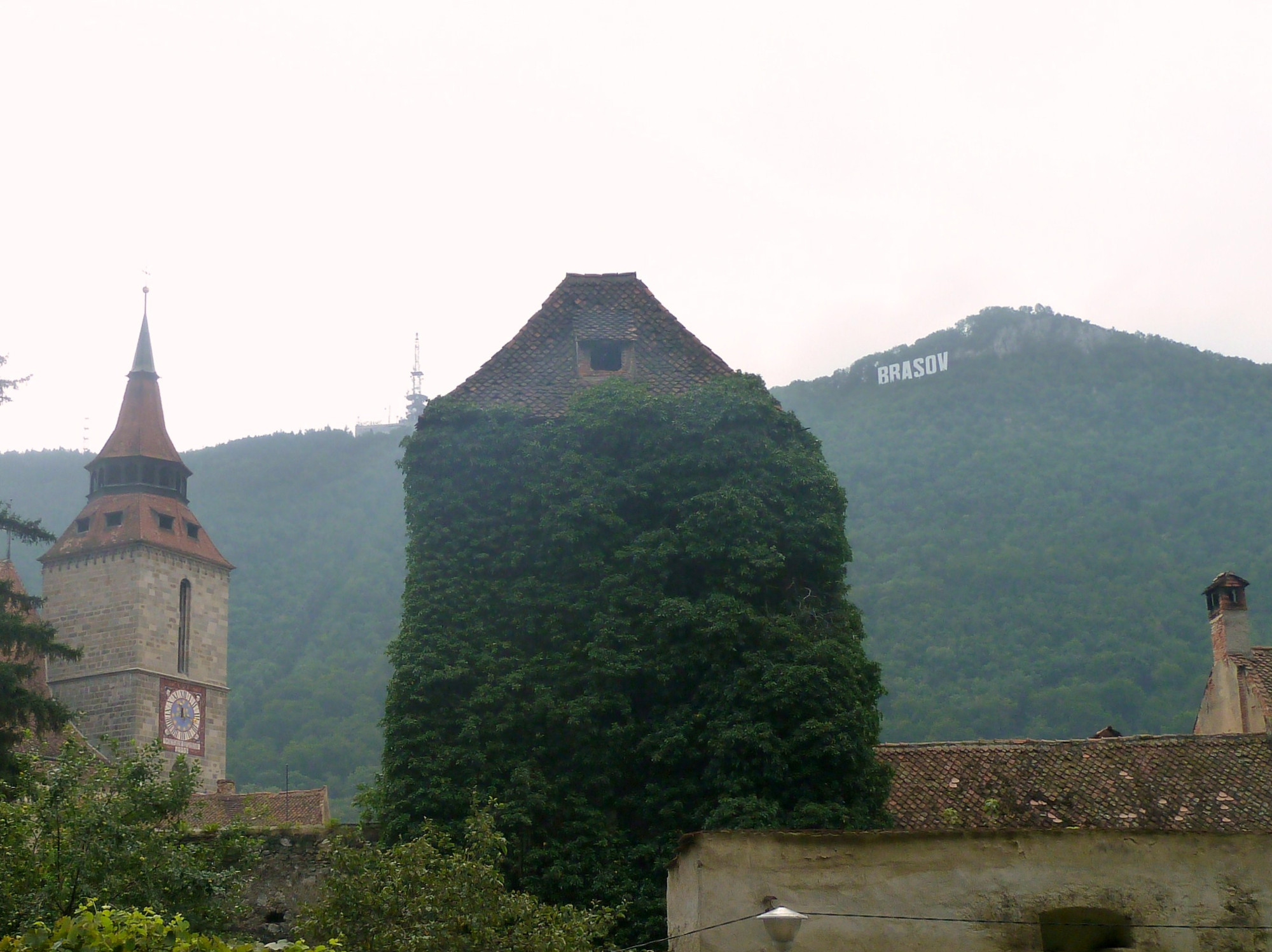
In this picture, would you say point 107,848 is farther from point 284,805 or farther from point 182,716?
point 182,716

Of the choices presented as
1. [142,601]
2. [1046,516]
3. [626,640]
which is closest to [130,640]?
[142,601]

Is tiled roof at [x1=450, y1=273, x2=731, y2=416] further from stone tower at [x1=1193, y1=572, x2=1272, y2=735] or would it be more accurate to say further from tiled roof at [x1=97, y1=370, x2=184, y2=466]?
tiled roof at [x1=97, y1=370, x2=184, y2=466]

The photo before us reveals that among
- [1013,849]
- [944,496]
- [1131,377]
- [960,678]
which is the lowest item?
[1013,849]

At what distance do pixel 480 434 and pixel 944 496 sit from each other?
142 ft

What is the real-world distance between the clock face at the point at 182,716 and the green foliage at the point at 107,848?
3882cm

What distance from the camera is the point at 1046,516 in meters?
64.8

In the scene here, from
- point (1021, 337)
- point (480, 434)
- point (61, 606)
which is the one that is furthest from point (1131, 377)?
point (480, 434)

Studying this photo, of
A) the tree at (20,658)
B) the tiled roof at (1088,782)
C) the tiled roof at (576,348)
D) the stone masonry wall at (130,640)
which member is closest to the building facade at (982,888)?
the tiled roof at (1088,782)

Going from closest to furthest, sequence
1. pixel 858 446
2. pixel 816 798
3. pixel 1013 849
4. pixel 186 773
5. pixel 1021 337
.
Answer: pixel 1013 849, pixel 186 773, pixel 816 798, pixel 858 446, pixel 1021 337

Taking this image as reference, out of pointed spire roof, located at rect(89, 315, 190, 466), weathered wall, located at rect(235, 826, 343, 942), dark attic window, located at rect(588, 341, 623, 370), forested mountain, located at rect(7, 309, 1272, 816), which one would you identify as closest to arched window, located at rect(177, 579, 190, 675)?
pointed spire roof, located at rect(89, 315, 190, 466)

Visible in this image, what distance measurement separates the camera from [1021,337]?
268 feet

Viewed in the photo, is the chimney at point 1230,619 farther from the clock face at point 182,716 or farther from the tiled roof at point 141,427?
the tiled roof at point 141,427

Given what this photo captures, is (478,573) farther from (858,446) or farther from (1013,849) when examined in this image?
(858,446)

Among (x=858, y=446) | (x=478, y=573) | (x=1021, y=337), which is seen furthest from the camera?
(x=1021, y=337)
